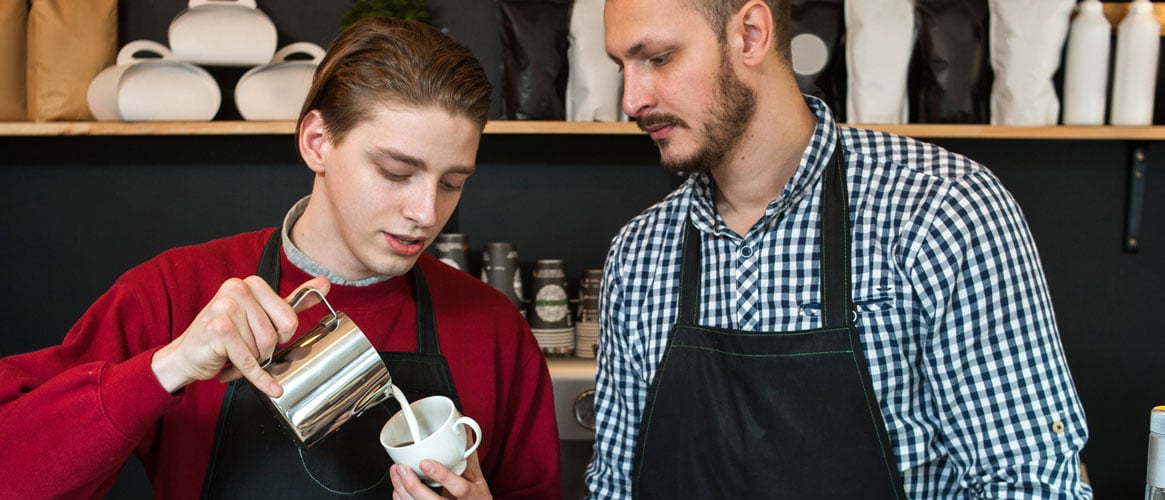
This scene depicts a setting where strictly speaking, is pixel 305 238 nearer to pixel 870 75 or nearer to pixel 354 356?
pixel 354 356

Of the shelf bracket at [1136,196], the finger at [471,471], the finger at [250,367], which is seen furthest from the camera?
the shelf bracket at [1136,196]

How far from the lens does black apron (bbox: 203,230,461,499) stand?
135 cm

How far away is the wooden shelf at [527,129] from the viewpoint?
2.59 meters

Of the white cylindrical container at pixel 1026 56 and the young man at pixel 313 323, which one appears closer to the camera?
the young man at pixel 313 323

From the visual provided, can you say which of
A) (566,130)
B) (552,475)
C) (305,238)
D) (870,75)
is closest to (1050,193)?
(870,75)

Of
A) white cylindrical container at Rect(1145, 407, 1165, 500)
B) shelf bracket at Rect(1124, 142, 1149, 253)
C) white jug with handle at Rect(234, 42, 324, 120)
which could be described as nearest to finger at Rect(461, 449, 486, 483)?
white cylindrical container at Rect(1145, 407, 1165, 500)

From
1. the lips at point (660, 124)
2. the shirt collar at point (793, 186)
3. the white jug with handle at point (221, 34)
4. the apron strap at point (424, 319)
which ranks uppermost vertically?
the white jug with handle at point (221, 34)

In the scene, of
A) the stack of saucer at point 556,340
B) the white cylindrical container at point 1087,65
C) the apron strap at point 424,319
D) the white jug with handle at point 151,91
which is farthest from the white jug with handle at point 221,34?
the white cylindrical container at point 1087,65

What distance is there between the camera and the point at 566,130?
2.67m

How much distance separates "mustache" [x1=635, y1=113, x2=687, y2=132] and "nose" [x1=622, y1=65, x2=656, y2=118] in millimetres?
12

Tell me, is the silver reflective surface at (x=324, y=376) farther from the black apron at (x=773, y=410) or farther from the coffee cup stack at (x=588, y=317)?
the coffee cup stack at (x=588, y=317)

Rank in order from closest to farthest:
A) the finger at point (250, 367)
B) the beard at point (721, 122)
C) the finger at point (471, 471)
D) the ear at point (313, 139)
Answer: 1. the finger at point (250, 367)
2. the finger at point (471, 471)
3. the ear at point (313, 139)
4. the beard at point (721, 122)

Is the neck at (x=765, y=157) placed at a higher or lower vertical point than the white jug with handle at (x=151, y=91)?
lower

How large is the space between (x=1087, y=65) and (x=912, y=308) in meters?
1.59
